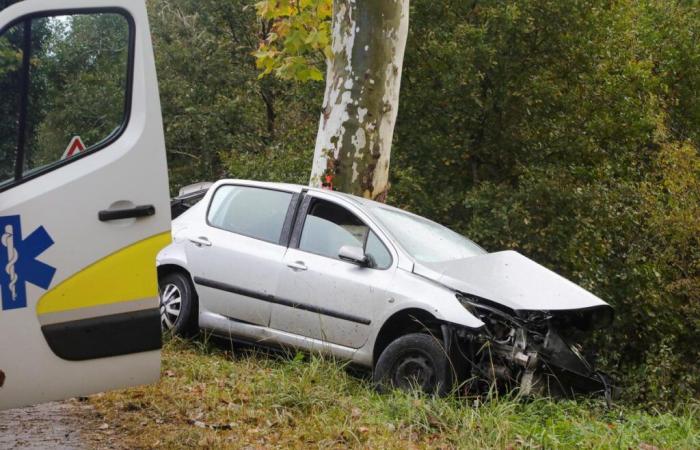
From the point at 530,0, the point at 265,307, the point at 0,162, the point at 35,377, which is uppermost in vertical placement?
the point at 530,0

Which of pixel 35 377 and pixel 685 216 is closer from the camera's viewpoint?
pixel 35 377

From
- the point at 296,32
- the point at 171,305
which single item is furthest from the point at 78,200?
the point at 296,32

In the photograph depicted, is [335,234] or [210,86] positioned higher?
[210,86]

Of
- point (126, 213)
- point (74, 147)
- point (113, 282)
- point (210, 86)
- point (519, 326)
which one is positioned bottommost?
point (519, 326)

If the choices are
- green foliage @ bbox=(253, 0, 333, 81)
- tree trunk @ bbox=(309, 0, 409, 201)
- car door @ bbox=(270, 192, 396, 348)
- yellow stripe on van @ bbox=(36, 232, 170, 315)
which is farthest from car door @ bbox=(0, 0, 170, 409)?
green foliage @ bbox=(253, 0, 333, 81)

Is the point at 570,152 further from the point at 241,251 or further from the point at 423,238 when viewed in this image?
the point at 241,251

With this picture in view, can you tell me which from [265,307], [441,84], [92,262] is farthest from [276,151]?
[92,262]

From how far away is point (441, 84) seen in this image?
1733 centimetres

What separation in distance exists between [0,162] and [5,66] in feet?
1.37

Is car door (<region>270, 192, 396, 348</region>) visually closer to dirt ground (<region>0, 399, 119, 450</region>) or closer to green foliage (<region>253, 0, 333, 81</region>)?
dirt ground (<region>0, 399, 119, 450</region>)

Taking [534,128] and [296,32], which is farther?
[534,128]

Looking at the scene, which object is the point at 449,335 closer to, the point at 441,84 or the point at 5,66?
the point at 5,66

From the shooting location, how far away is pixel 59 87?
4258 millimetres

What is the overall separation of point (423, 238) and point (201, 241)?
2.04m
